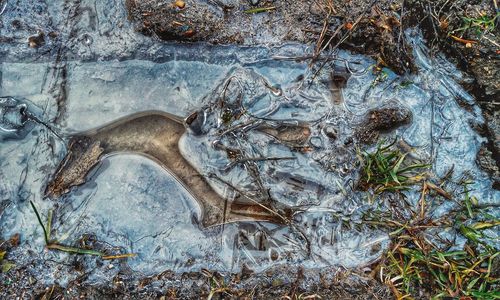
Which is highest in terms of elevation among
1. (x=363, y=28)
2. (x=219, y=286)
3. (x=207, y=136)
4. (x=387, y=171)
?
(x=363, y=28)

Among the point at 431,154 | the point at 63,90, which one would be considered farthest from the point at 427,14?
the point at 63,90

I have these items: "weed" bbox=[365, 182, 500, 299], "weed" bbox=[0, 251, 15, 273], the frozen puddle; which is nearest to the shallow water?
the frozen puddle

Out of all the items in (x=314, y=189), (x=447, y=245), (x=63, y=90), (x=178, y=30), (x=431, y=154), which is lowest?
(x=447, y=245)

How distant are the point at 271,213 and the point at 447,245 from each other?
1.13 meters

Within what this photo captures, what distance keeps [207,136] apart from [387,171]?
116 cm

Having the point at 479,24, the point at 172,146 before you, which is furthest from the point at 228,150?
the point at 479,24

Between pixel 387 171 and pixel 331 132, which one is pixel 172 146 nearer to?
pixel 331 132

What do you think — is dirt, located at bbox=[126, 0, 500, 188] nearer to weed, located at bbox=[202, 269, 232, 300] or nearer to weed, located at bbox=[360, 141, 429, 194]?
weed, located at bbox=[360, 141, 429, 194]

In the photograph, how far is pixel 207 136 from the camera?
303 cm

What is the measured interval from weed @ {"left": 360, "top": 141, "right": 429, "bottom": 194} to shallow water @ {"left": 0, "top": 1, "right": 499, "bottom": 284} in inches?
3.4

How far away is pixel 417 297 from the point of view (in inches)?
Result: 116

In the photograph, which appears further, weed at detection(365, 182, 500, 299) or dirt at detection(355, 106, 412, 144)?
dirt at detection(355, 106, 412, 144)

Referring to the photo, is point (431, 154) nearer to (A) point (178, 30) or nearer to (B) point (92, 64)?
(A) point (178, 30)

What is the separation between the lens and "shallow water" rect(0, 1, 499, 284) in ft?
9.90
